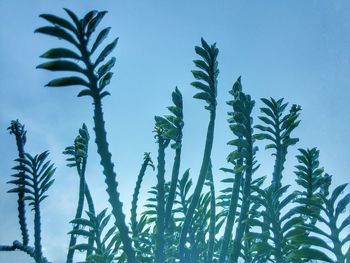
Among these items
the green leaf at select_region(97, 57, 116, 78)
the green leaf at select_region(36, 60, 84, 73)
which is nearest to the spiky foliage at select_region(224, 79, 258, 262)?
the green leaf at select_region(97, 57, 116, 78)

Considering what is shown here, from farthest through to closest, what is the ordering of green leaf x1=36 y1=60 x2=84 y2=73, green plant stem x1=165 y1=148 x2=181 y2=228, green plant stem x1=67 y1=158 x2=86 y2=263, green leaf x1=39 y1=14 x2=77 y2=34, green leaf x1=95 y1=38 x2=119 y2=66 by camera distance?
1. green plant stem x1=67 y1=158 x2=86 y2=263
2. green plant stem x1=165 y1=148 x2=181 y2=228
3. green leaf x1=95 y1=38 x2=119 y2=66
4. green leaf x1=39 y1=14 x2=77 y2=34
5. green leaf x1=36 y1=60 x2=84 y2=73

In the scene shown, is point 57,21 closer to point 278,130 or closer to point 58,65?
point 58,65

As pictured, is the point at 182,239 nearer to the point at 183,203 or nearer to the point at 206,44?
the point at 183,203

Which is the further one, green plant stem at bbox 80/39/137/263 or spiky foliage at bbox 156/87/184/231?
spiky foliage at bbox 156/87/184/231

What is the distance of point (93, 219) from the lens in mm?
7840

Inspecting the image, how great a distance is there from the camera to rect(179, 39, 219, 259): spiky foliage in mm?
7258

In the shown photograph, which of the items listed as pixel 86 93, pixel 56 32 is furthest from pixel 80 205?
pixel 56 32

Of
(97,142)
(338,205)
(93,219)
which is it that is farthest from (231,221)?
(97,142)

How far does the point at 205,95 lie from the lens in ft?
24.8

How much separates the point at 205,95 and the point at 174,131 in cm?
87

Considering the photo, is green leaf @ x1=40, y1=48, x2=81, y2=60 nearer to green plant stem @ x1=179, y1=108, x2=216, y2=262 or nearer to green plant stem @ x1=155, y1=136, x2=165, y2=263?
green plant stem @ x1=155, y1=136, x2=165, y2=263

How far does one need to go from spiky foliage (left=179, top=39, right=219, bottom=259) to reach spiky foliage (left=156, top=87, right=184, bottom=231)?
15.2 inches

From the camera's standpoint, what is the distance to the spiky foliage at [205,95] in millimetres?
7258

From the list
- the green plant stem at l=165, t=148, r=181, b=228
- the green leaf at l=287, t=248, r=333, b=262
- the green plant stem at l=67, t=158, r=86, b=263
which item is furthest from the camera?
the green plant stem at l=67, t=158, r=86, b=263
